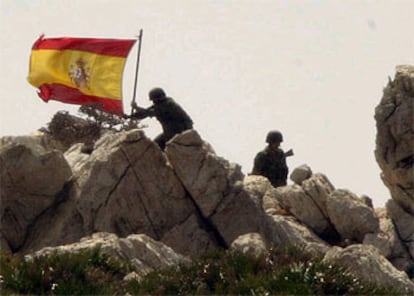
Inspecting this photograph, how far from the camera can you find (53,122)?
62.4 m

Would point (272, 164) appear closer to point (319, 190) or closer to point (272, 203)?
point (272, 203)

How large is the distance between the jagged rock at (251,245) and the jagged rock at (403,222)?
10711mm

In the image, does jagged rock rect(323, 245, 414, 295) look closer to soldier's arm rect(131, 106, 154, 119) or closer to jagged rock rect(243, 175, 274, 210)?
jagged rock rect(243, 175, 274, 210)

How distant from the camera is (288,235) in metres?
43.5

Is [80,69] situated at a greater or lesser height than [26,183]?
greater

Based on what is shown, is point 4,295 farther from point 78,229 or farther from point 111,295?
point 78,229

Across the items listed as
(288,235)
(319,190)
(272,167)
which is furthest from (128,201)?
(272,167)

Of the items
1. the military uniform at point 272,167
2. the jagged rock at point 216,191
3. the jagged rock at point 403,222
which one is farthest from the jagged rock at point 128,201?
the military uniform at point 272,167

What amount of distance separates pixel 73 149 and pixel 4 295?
72.1 ft

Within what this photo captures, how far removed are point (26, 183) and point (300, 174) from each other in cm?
894

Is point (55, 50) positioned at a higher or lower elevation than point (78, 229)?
higher

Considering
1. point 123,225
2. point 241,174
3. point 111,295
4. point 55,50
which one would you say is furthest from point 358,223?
point 111,295

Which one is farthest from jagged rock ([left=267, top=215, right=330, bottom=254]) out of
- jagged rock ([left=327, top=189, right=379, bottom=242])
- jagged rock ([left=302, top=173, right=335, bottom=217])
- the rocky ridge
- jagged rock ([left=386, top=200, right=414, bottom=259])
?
jagged rock ([left=386, top=200, right=414, bottom=259])

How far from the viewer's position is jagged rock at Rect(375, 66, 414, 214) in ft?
157
